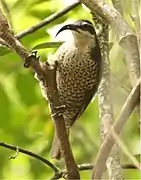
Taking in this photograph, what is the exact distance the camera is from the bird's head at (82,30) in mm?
1712

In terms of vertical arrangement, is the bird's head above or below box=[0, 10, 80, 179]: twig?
above

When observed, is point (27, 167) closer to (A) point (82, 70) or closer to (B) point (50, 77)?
(A) point (82, 70)

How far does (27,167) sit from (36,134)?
20cm

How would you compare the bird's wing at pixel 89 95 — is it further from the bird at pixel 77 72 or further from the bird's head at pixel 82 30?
the bird's head at pixel 82 30

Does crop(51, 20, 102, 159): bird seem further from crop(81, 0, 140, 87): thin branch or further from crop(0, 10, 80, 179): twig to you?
crop(81, 0, 140, 87): thin branch

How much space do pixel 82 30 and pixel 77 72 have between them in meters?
0.18

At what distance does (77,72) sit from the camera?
6.50ft

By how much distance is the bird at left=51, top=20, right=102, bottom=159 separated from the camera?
1932 millimetres

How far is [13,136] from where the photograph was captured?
6.70 ft

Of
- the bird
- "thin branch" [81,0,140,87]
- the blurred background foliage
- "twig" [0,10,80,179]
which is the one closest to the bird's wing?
the bird

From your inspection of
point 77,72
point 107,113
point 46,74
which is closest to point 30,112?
point 77,72

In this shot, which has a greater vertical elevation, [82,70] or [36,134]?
[82,70]

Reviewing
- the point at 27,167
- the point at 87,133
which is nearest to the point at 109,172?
the point at 87,133

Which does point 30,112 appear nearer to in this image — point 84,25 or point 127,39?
point 84,25
